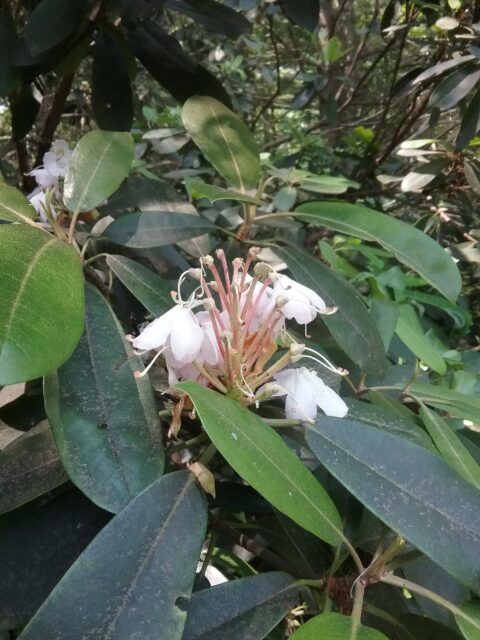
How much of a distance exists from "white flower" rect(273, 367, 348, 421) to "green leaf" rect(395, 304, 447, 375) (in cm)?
44

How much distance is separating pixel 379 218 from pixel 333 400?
0.29 meters

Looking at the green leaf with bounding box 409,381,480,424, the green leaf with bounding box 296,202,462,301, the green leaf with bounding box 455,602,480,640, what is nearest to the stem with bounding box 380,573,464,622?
the green leaf with bounding box 455,602,480,640

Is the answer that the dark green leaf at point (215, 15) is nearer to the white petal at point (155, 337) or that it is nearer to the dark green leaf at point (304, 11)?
the dark green leaf at point (304, 11)

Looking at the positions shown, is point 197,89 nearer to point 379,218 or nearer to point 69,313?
point 379,218

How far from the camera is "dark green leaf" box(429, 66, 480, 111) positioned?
1.22 meters

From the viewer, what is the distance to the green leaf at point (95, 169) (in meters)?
0.60

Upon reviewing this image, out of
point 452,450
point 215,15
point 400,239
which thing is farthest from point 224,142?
point 452,450

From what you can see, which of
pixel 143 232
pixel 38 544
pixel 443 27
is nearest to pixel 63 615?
pixel 38 544

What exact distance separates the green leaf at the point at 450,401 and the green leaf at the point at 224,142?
36cm

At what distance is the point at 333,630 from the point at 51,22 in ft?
2.88

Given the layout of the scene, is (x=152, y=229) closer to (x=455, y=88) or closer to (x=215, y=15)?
(x=215, y=15)

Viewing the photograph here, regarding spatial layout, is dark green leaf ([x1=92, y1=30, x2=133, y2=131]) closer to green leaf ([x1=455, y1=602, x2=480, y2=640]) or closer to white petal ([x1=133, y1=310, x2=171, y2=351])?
white petal ([x1=133, y1=310, x2=171, y2=351])

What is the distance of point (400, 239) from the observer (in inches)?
25.9

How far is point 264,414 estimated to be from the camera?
54cm
